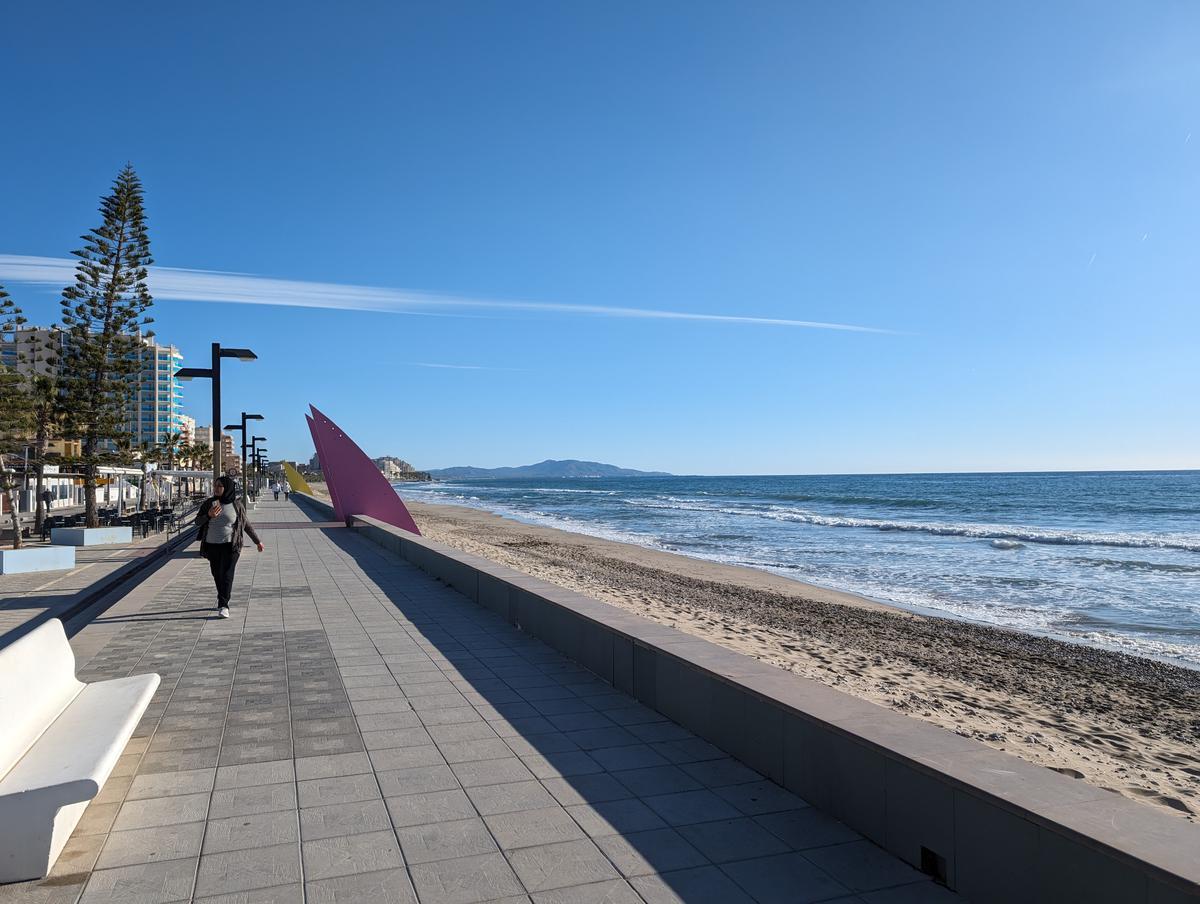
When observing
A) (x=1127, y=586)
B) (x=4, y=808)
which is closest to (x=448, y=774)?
(x=4, y=808)

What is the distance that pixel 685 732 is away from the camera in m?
4.05

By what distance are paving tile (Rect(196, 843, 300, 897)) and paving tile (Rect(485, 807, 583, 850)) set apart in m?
0.68

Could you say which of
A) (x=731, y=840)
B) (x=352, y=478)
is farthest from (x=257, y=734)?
(x=352, y=478)

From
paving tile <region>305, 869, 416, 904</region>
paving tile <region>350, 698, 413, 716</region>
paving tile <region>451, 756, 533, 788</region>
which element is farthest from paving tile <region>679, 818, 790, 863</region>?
paving tile <region>350, 698, 413, 716</region>

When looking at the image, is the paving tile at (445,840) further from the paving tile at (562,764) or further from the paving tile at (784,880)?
the paving tile at (784,880)

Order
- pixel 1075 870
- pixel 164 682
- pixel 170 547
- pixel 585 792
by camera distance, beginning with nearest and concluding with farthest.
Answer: pixel 1075 870, pixel 585 792, pixel 164 682, pixel 170 547

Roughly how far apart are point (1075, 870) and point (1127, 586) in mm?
16253

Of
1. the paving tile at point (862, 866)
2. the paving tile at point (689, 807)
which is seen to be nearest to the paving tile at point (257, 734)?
the paving tile at point (689, 807)

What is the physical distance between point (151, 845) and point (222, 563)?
491 centimetres

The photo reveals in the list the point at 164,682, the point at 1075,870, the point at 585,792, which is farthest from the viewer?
the point at 164,682

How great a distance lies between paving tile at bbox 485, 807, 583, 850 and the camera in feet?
9.39

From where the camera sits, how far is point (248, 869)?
8.71 feet

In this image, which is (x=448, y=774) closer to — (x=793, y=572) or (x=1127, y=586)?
(x=793, y=572)

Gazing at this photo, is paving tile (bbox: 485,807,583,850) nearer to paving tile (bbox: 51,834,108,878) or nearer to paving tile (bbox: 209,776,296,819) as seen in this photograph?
paving tile (bbox: 209,776,296,819)
